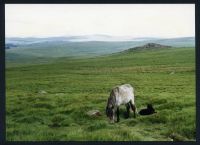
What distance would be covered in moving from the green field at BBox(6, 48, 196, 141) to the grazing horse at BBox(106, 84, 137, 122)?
19 centimetres

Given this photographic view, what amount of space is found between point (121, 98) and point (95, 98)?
0.86 metres

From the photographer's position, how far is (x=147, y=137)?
1276 centimetres

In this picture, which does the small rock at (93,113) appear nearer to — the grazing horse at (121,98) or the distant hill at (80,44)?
the grazing horse at (121,98)

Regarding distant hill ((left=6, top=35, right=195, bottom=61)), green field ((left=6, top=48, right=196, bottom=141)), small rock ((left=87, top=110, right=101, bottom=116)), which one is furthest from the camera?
distant hill ((left=6, top=35, right=195, bottom=61))

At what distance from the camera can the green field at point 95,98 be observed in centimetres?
1295

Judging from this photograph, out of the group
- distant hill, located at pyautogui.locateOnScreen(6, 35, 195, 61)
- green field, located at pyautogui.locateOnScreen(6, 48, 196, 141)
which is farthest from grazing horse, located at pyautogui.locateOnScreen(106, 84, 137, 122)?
distant hill, located at pyautogui.locateOnScreen(6, 35, 195, 61)

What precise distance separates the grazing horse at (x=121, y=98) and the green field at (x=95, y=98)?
7.6 inches

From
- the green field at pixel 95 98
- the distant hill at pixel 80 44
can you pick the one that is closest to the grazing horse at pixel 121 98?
the green field at pixel 95 98

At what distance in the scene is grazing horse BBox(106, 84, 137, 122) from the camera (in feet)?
46.1

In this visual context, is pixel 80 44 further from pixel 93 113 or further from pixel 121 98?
pixel 93 113

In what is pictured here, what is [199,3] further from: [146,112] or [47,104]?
[47,104]

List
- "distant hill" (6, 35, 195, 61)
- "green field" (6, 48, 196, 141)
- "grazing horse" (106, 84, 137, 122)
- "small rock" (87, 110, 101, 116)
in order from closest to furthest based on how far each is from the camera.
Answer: "green field" (6, 48, 196, 141) < "small rock" (87, 110, 101, 116) < "grazing horse" (106, 84, 137, 122) < "distant hill" (6, 35, 195, 61)

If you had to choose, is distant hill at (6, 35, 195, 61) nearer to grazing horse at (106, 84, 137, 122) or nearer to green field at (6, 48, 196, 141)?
green field at (6, 48, 196, 141)

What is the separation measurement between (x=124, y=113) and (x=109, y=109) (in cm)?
59
